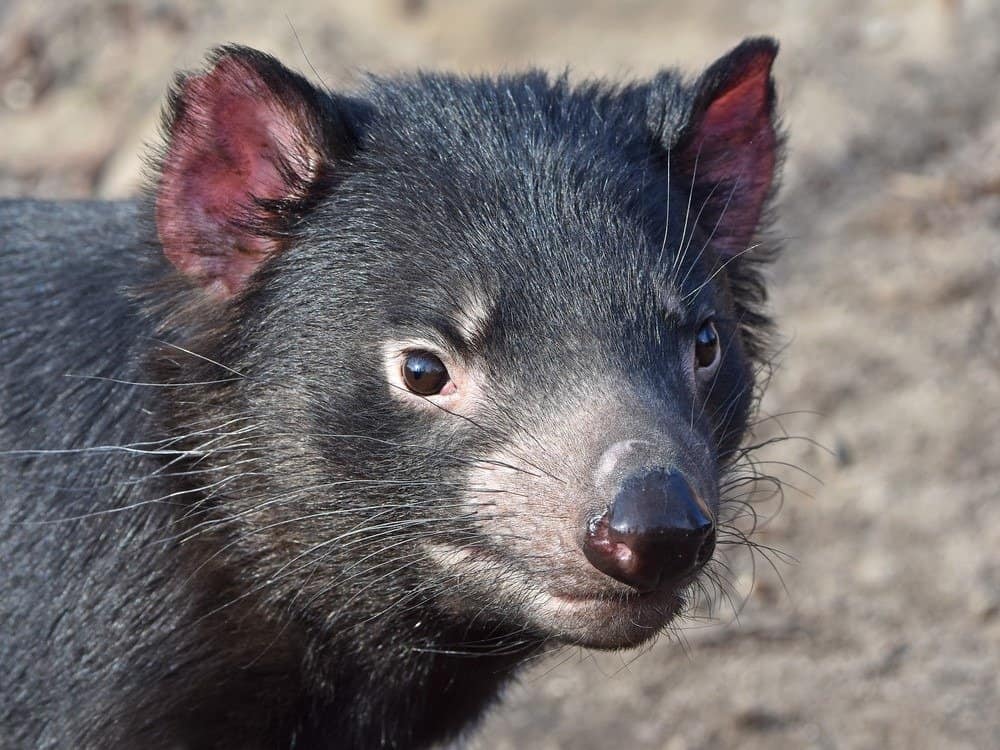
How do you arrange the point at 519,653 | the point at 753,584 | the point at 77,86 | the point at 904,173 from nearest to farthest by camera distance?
1. the point at 519,653
2. the point at 753,584
3. the point at 904,173
4. the point at 77,86

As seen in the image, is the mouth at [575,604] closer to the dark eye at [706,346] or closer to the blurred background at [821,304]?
the dark eye at [706,346]

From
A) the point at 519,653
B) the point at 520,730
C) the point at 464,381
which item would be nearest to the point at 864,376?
the point at 520,730

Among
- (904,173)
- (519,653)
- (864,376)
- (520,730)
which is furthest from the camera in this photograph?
(904,173)

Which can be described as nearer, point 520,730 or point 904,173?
point 520,730

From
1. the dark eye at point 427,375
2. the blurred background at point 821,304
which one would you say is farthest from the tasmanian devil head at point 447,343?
the blurred background at point 821,304

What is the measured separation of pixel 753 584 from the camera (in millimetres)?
6211

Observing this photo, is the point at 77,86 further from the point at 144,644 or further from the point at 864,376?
the point at 144,644

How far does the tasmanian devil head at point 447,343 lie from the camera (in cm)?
321

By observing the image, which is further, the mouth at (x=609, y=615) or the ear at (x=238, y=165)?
the ear at (x=238, y=165)

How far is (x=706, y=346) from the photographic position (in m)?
3.63

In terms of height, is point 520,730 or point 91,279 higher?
point 91,279

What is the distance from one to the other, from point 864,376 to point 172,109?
4.41 metres

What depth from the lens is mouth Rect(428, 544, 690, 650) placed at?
10.3ft

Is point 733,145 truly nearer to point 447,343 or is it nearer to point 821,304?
point 447,343
